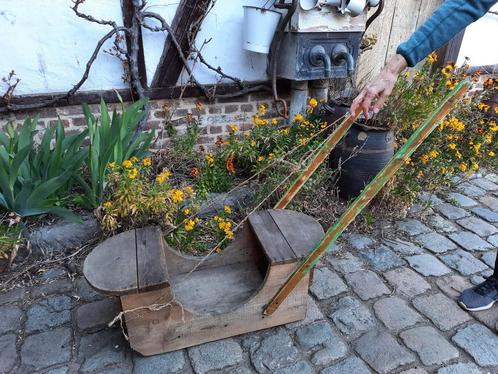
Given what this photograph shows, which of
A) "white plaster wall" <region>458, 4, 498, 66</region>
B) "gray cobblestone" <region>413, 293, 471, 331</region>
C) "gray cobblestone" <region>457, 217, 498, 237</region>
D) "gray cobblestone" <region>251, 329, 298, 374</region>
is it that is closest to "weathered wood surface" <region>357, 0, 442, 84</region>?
"white plaster wall" <region>458, 4, 498, 66</region>

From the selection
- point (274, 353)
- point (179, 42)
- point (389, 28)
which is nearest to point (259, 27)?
point (179, 42)

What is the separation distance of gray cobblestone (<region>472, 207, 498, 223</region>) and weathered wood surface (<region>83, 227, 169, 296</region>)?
2.76 metres

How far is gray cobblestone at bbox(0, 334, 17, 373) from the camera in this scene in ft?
6.18

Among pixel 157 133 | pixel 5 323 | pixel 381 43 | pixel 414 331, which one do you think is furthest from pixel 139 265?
pixel 381 43

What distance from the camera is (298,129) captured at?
11.6 feet

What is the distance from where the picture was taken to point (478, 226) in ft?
10.2

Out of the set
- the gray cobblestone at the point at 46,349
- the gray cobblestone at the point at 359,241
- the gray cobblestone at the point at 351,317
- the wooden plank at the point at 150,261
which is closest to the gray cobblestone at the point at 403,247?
the gray cobblestone at the point at 359,241

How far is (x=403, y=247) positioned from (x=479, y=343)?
2.86 feet

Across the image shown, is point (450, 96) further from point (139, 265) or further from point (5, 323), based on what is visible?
point (5, 323)

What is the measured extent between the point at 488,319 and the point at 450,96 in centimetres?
143

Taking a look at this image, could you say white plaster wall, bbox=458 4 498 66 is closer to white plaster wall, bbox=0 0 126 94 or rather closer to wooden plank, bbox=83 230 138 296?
white plaster wall, bbox=0 0 126 94

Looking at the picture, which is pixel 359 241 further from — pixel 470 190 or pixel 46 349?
pixel 46 349

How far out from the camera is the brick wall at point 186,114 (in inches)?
124

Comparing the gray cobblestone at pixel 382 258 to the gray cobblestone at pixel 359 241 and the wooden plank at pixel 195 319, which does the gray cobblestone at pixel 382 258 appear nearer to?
the gray cobblestone at pixel 359 241
